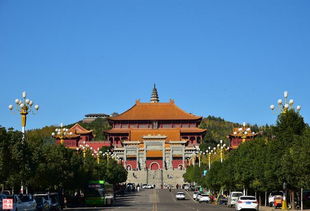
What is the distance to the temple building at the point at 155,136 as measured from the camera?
14735 cm

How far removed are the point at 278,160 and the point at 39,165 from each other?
648 inches

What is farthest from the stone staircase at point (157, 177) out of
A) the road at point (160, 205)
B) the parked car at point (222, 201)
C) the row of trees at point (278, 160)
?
the row of trees at point (278, 160)

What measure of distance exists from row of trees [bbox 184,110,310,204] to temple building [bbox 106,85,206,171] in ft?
277

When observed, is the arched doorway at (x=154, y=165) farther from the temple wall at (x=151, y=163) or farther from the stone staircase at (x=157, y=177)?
the stone staircase at (x=157, y=177)

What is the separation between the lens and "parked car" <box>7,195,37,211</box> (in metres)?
32.6

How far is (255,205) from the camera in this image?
43531 mm

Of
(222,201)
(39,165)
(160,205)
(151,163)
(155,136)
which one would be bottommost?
(160,205)

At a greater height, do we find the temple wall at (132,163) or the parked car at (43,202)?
the temple wall at (132,163)

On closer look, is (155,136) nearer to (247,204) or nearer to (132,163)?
(132,163)

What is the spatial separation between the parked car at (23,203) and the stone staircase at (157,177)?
9863cm

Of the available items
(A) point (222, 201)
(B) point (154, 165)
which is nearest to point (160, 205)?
(A) point (222, 201)

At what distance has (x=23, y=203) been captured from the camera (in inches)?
1351

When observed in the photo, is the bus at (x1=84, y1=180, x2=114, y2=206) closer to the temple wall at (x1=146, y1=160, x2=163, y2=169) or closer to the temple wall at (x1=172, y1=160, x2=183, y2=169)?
the temple wall at (x1=146, y1=160, x2=163, y2=169)

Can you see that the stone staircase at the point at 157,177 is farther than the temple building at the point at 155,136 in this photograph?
No
